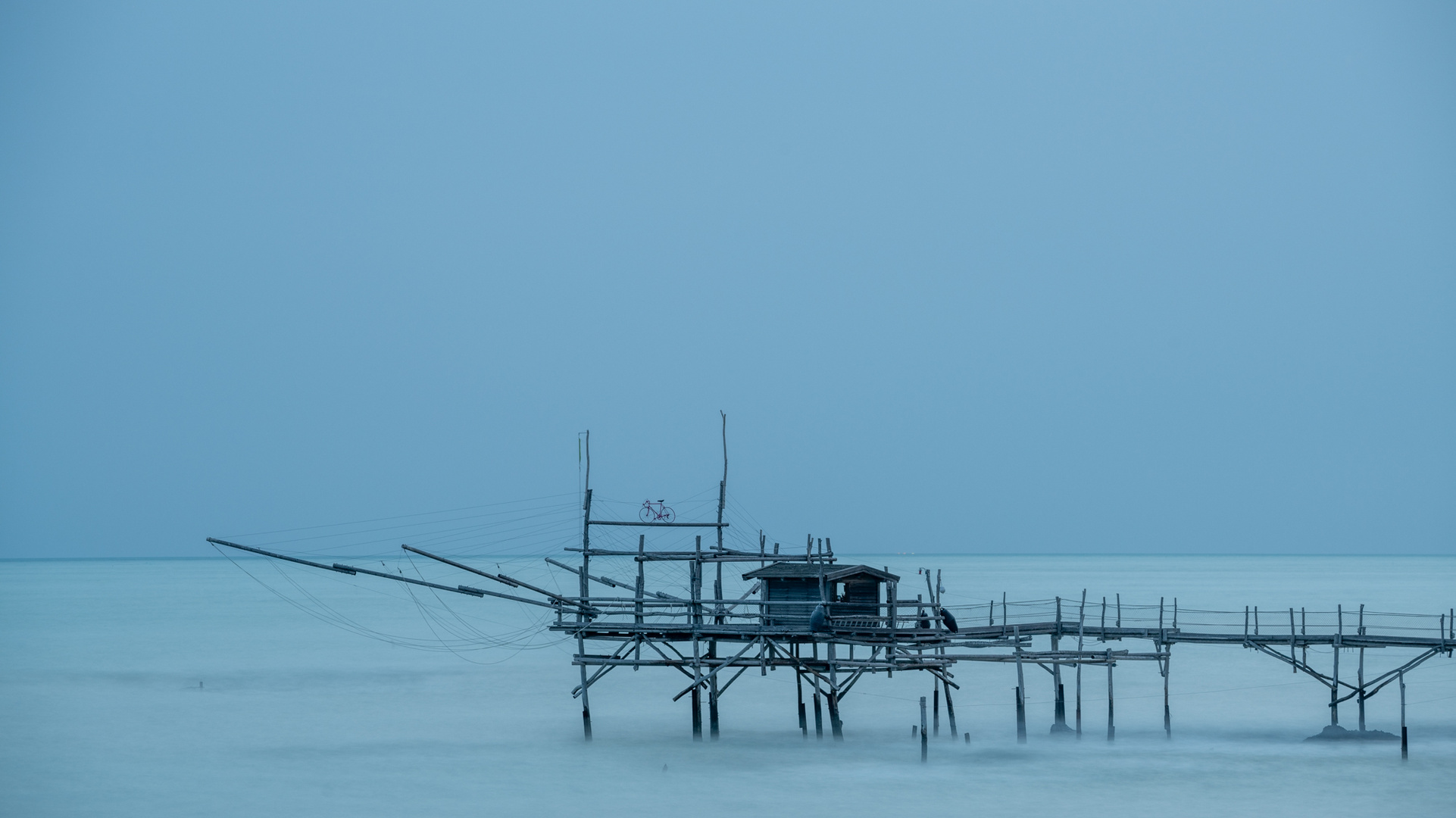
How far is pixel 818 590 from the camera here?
34.4 m

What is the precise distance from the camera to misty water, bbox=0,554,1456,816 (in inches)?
1214

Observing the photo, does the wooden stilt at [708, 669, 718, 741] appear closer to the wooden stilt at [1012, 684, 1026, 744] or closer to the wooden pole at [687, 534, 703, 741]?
the wooden pole at [687, 534, 703, 741]

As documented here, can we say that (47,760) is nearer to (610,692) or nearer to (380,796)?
(380,796)

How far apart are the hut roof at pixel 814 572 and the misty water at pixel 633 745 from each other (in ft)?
15.8

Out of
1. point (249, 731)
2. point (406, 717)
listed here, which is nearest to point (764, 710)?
point (406, 717)

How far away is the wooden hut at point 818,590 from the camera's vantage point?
3400 centimetres

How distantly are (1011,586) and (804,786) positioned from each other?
137152 millimetres

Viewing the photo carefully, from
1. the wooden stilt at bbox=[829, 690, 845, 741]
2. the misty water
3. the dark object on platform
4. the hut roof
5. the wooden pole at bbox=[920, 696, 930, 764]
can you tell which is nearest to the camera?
the misty water

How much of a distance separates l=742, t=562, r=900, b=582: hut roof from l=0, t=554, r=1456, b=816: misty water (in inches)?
189

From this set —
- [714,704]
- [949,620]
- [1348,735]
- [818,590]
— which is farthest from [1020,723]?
[1348,735]

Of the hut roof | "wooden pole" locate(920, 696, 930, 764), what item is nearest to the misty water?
"wooden pole" locate(920, 696, 930, 764)

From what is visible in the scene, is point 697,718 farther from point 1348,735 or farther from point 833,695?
A: point 1348,735

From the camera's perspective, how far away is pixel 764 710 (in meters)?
46.4

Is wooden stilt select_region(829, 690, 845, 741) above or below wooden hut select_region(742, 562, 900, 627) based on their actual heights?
below
